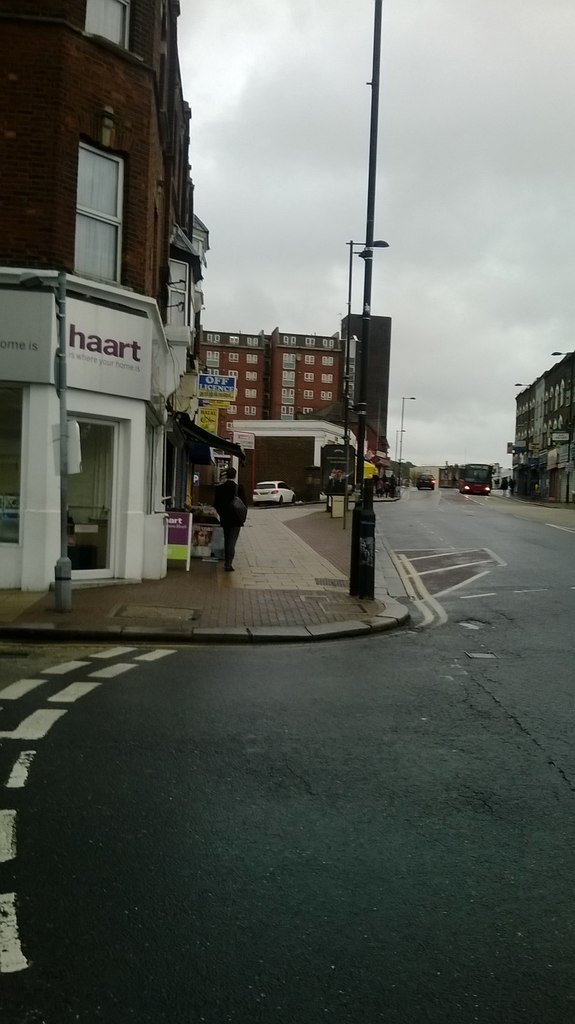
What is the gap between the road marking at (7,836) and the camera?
379 centimetres

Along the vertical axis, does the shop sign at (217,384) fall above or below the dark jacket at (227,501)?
above

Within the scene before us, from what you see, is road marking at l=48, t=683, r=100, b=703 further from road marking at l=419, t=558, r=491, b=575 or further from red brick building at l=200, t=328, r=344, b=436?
red brick building at l=200, t=328, r=344, b=436

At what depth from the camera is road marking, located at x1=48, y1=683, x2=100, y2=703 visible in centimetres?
658

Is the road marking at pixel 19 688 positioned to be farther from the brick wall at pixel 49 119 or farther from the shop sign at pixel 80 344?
the brick wall at pixel 49 119

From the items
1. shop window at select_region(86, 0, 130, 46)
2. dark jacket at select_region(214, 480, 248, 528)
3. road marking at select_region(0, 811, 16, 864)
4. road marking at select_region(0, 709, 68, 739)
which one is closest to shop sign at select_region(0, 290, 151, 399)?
dark jacket at select_region(214, 480, 248, 528)

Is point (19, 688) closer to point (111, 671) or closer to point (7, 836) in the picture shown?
point (111, 671)

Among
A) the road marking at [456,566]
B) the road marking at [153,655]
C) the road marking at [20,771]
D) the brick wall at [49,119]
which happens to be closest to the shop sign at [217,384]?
the road marking at [456,566]

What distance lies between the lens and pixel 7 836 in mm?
3980

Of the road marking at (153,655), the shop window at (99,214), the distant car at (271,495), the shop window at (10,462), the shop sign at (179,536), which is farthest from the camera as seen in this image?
the distant car at (271,495)

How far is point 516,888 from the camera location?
3.67m

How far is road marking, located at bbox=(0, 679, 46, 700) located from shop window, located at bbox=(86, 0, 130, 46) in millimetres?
10350

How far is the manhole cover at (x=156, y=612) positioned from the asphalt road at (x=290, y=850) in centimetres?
260

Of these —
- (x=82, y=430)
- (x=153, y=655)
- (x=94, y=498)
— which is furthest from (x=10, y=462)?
(x=153, y=655)

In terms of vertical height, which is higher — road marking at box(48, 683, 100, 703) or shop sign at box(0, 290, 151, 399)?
shop sign at box(0, 290, 151, 399)
